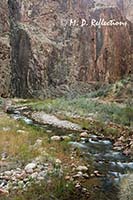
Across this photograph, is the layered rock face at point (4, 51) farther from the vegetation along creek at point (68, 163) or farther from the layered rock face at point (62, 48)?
the vegetation along creek at point (68, 163)

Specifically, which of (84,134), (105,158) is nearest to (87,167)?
(105,158)

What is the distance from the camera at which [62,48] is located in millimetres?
37938

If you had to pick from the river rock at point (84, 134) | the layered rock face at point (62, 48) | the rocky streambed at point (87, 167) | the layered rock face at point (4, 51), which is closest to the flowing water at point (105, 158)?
the rocky streambed at point (87, 167)

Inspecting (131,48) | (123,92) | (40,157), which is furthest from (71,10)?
(40,157)

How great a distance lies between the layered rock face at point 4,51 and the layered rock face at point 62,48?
3.85ft

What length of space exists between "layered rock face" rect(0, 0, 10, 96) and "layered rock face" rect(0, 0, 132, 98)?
117 cm

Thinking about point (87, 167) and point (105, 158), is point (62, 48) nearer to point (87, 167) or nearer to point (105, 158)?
point (105, 158)

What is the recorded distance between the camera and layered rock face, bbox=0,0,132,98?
117 feet

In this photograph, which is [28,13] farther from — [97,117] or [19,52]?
[97,117]

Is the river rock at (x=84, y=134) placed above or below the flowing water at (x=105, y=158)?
below

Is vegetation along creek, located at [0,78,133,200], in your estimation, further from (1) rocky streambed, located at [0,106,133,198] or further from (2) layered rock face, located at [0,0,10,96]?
(2) layered rock face, located at [0,0,10,96]

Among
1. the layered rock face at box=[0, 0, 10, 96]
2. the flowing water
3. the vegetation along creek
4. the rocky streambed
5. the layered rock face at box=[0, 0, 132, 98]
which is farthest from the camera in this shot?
the layered rock face at box=[0, 0, 132, 98]

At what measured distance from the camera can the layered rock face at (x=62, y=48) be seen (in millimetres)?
35719

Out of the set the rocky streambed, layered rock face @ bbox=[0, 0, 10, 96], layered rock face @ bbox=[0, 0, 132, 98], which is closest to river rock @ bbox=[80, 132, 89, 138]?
the rocky streambed
